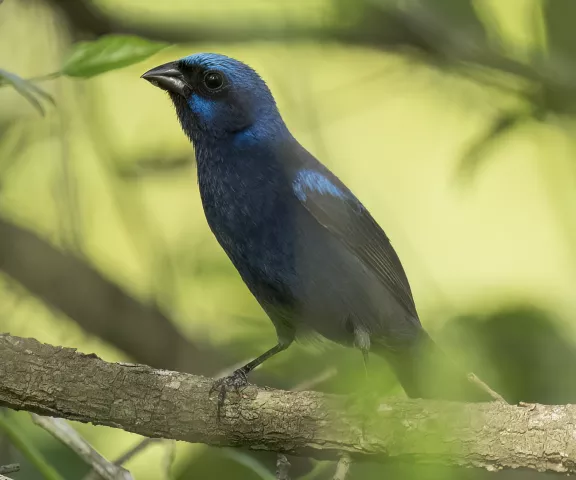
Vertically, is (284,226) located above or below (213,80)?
below

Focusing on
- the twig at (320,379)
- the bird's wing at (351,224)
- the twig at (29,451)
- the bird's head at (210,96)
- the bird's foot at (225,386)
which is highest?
the bird's head at (210,96)

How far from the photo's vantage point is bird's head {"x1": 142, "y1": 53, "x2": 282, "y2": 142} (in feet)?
13.6

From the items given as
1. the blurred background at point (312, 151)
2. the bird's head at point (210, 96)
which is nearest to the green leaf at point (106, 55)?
the blurred background at point (312, 151)

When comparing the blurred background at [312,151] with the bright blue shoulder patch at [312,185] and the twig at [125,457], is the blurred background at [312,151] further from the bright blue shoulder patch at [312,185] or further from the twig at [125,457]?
the bright blue shoulder patch at [312,185]

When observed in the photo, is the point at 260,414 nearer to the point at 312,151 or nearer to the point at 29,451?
the point at 29,451

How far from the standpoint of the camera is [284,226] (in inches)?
151

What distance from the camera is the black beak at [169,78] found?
4.14m

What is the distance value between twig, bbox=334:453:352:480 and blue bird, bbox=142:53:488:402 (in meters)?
0.62

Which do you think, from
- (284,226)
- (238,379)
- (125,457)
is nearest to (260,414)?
(238,379)

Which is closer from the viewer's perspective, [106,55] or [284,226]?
[106,55]

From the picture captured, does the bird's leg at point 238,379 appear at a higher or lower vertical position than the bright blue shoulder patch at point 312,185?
lower

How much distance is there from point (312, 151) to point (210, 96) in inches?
34.9

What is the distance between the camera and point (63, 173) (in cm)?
448

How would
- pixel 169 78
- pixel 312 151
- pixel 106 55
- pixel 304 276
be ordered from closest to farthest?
pixel 106 55 < pixel 304 276 < pixel 169 78 < pixel 312 151
